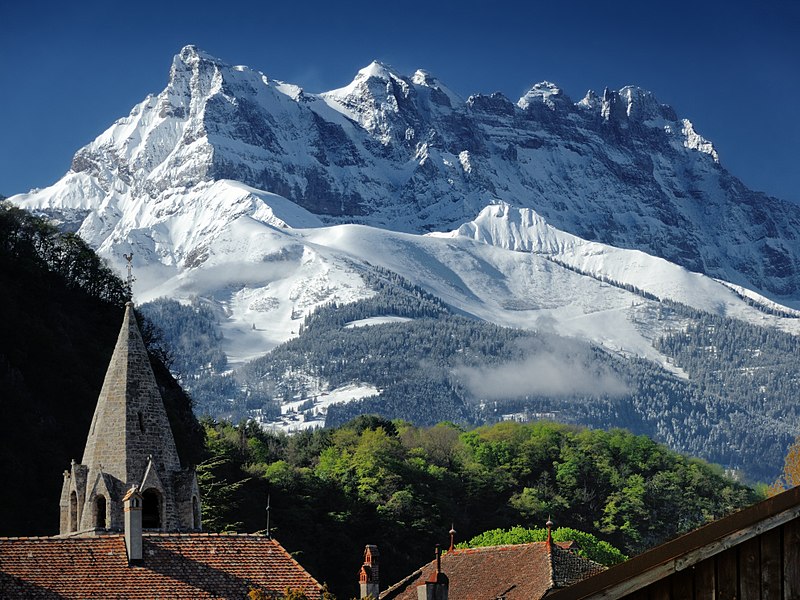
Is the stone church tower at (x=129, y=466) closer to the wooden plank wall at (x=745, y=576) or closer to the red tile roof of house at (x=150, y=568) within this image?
the red tile roof of house at (x=150, y=568)

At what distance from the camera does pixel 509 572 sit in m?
57.7

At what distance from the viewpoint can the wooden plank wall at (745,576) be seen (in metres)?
14.5

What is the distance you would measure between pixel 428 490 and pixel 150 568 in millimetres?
102696

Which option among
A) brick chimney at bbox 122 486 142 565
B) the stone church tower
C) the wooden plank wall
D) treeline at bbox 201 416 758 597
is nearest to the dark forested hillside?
treeline at bbox 201 416 758 597

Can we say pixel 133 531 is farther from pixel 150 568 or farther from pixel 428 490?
pixel 428 490

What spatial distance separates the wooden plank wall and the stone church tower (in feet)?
121

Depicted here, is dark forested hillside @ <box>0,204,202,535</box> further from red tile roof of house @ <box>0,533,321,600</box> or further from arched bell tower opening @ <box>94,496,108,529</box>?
red tile roof of house @ <box>0,533,321,600</box>

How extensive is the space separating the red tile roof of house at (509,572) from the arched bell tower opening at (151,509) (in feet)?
28.8

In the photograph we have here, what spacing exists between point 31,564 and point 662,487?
A: 134 meters

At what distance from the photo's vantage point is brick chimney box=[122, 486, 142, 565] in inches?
1742

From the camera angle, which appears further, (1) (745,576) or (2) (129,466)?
→ (2) (129,466)

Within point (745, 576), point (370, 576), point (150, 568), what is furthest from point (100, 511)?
point (745, 576)

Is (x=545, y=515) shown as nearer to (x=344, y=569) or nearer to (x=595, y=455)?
(x=595, y=455)

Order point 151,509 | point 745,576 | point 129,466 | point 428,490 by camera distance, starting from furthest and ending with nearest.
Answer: point 428,490 → point 129,466 → point 151,509 → point 745,576
